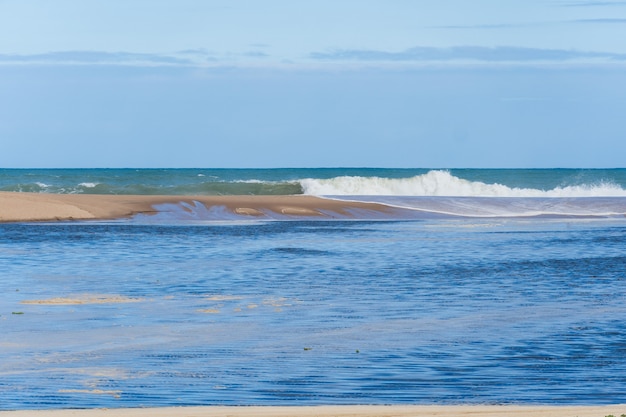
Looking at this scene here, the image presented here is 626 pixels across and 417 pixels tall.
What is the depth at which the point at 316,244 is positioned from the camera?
3334 cm

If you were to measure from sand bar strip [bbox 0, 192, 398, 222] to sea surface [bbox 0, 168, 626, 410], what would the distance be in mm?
8679

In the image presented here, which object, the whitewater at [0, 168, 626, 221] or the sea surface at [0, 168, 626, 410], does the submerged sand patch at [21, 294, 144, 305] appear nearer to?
the sea surface at [0, 168, 626, 410]

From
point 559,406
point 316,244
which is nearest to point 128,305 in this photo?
point 559,406

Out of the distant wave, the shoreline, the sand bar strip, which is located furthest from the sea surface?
the distant wave

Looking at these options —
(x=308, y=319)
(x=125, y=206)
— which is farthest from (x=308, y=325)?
(x=125, y=206)

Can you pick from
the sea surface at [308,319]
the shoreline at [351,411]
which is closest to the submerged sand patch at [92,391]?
the sea surface at [308,319]

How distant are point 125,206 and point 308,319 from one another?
3625cm

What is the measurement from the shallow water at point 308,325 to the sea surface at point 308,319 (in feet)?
0.14

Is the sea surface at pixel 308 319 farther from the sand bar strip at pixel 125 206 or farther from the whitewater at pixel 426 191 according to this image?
the whitewater at pixel 426 191

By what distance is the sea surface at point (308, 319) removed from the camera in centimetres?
1107

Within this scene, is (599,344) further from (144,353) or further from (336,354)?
(144,353)

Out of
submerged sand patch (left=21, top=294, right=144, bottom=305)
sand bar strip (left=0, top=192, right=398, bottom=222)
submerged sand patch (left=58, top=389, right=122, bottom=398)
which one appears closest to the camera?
submerged sand patch (left=58, top=389, right=122, bottom=398)

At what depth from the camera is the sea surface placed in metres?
11.1

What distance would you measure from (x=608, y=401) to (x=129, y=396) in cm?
464
